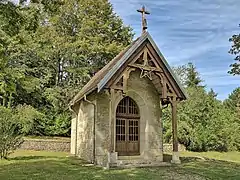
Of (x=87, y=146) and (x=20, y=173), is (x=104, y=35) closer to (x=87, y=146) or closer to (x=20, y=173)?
(x=87, y=146)

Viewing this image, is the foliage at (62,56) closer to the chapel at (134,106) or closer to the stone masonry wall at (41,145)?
the stone masonry wall at (41,145)

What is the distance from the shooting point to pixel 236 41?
1545cm

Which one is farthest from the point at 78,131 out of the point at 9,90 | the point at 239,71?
the point at 9,90

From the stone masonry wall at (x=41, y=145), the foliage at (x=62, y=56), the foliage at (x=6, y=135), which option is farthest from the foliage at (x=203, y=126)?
the foliage at (x=6, y=135)

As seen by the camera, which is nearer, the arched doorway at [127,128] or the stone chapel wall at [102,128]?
the stone chapel wall at [102,128]

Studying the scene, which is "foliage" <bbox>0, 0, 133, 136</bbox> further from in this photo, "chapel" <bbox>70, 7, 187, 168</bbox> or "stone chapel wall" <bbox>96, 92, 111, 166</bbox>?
"stone chapel wall" <bbox>96, 92, 111, 166</bbox>

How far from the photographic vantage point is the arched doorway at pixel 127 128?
15406mm

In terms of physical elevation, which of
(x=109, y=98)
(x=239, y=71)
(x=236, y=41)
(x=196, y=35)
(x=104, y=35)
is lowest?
(x=109, y=98)

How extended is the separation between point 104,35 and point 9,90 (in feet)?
90.7

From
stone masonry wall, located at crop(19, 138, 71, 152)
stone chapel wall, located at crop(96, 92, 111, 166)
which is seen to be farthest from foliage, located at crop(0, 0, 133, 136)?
stone chapel wall, located at crop(96, 92, 111, 166)

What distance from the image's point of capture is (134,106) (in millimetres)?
16125

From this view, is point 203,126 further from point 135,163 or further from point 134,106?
point 135,163

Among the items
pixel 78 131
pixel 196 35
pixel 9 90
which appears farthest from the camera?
pixel 196 35

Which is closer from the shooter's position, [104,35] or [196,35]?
[196,35]
